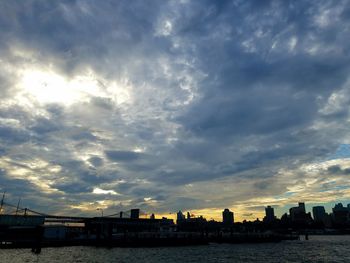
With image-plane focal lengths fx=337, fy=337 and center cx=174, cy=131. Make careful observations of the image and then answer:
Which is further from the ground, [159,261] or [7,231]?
[7,231]

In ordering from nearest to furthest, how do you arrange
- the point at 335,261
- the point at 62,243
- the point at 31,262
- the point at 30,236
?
the point at 31,262 < the point at 335,261 < the point at 62,243 < the point at 30,236

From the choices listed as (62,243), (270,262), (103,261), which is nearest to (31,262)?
(103,261)

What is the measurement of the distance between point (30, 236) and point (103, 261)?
114149 millimetres

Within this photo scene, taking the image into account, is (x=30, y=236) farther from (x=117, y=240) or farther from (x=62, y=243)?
(x=117, y=240)

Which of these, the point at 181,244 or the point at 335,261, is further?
the point at 181,244

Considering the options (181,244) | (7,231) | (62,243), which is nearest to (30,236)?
(7,231)

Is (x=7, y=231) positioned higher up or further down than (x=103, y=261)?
higher up

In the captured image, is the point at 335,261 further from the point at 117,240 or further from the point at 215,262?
the point at 117,240

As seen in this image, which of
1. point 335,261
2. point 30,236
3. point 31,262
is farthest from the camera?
point 30,236

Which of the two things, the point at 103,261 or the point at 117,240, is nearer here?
the point at 103,261

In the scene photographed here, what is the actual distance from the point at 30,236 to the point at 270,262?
145254 mm

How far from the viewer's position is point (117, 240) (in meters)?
181

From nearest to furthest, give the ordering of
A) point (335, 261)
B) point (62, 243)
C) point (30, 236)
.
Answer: point (335, 261), point (62, 243), point (30, 236)


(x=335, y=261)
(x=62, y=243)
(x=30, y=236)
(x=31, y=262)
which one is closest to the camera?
(x=31, y=262)
